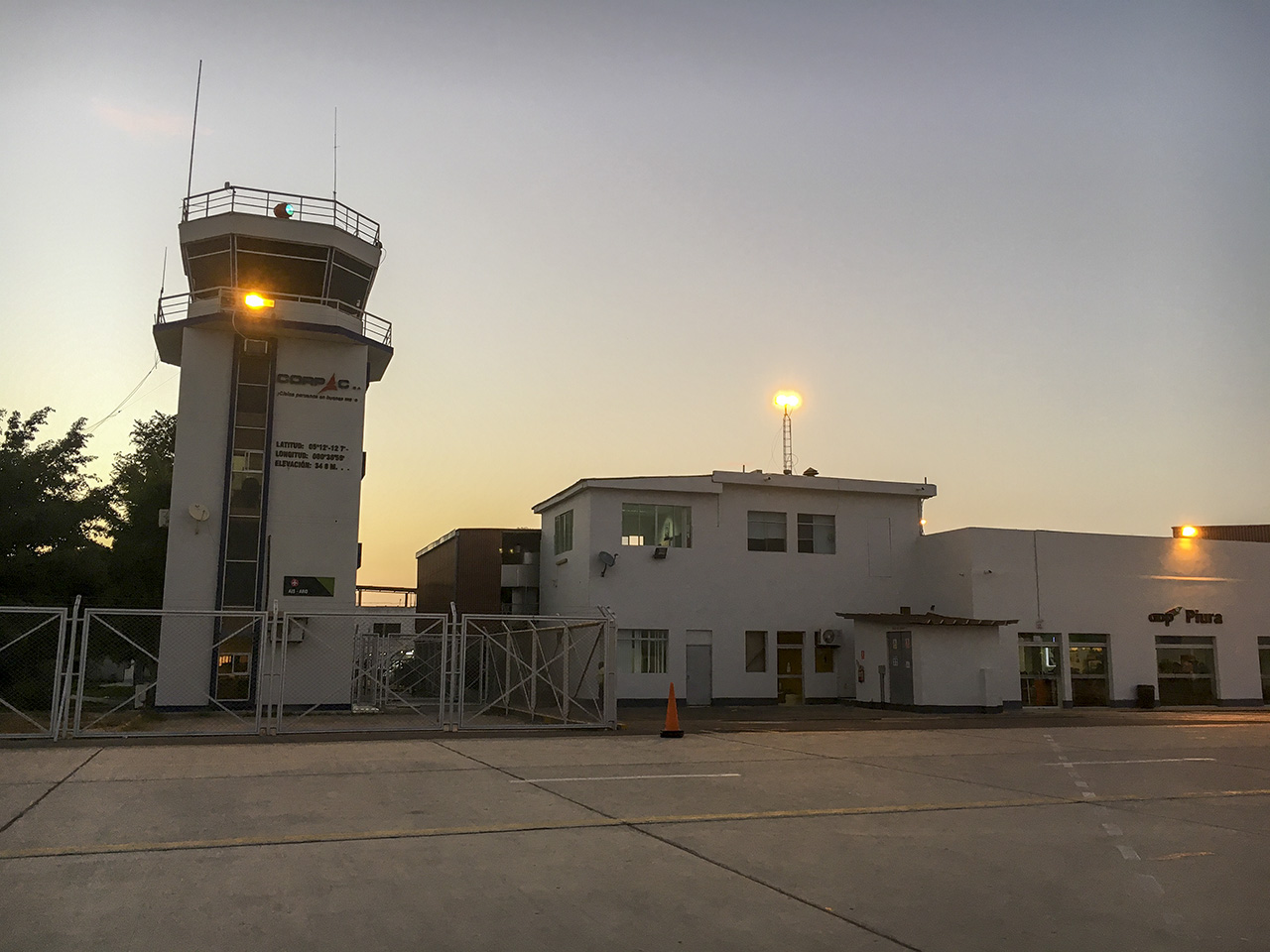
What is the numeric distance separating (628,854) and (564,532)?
2902cm

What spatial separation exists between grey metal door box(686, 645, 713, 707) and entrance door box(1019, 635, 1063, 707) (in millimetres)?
10305

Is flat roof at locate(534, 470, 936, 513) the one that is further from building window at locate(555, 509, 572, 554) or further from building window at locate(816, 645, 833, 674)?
building window at locate(816, 645, 833, 674)

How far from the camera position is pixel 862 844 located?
28.5ft

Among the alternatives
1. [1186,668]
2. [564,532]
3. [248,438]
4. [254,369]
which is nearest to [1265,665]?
[1186,668]

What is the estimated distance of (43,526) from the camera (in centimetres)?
3588

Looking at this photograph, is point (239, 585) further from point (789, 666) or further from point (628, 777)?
point (789, 666)

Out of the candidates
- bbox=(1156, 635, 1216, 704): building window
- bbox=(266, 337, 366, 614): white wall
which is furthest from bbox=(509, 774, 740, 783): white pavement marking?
→ bbox=(1156, 635, 1216, 704): building window

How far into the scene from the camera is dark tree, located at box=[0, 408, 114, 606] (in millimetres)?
35062

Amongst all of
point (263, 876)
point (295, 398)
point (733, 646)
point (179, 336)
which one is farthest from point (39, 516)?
point (263, 876)

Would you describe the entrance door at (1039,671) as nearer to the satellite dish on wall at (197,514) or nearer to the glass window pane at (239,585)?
the glass window pane at (239,585)

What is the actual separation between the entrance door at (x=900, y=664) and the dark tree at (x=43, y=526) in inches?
1088

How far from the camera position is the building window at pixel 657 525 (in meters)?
34.2

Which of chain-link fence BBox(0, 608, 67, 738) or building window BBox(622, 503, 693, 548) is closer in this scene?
chain-link fence BBox(0, 608, 67, 738)

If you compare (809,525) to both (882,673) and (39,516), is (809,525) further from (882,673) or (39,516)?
(39,516)
